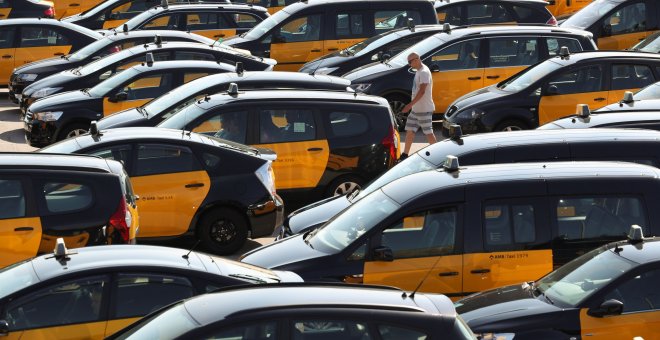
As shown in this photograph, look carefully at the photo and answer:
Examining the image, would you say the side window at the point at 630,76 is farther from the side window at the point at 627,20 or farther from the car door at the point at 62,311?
the car door at the point at 62,311

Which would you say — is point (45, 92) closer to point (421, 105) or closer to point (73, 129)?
point (73, 129)

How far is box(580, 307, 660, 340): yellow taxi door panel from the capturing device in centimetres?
934

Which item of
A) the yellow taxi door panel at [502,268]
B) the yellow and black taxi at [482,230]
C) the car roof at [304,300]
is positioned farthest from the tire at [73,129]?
the car roof at [304,300]

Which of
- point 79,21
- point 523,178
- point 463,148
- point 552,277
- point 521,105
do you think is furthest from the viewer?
point 79,21

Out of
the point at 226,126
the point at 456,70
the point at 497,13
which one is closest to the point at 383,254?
the point at 226,126

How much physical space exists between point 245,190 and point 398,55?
747 cm

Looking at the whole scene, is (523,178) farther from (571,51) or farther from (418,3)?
(418,3)

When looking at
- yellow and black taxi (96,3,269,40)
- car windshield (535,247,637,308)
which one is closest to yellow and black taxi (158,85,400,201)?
car windshield (535,247,637,308)

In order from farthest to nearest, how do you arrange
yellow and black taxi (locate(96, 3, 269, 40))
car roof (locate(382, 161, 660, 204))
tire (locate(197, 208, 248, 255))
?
yellow and black taxi (locate(96, 3, 269, 40)), tire (locate(197, 208, 248, 255)), car roof (locate(382, 161, 660, 204))

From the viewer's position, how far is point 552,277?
10.2 m

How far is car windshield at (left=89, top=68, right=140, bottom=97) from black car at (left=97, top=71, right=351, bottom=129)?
4.88 feet

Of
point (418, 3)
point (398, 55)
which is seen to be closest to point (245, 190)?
point (398, 55)

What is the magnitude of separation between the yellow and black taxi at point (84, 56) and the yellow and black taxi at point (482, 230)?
11.5 metres

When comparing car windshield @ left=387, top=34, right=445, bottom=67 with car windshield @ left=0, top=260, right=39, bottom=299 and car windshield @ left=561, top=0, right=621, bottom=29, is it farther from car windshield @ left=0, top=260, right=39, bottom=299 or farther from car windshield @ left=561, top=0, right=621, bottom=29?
car windshield @ left=0, top=260, right=39, bottom=299
